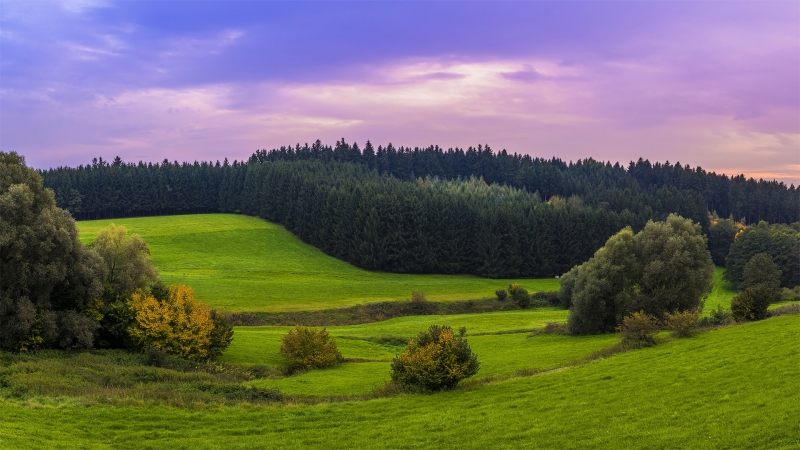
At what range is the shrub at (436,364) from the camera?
119ft

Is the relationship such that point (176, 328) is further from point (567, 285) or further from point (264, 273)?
point (264, 273)

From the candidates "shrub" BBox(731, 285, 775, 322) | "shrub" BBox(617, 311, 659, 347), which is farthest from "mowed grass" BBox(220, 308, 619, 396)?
"shrub" BBox(731, 285, 775, 322)

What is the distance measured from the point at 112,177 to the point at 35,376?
16835cm

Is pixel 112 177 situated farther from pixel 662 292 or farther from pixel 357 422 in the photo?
pixel 357 422

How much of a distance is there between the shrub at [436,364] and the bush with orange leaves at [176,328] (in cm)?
2223

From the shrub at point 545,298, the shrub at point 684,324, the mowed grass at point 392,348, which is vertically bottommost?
the shrub at point 545,298

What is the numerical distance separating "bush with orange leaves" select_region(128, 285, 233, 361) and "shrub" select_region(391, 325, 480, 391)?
22.2 metres

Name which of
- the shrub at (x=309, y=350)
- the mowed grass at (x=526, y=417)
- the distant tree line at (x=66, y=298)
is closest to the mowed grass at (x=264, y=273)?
the distant tree line at (x=66, y=298)

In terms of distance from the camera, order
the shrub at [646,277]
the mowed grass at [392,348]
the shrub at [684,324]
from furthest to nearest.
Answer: the shrub at [646,277]
the shrub at [684,324]
the mowed grass at [392,348]

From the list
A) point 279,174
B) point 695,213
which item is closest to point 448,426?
point 279,174

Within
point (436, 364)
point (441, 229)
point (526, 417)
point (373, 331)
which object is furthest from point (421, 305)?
point (526, 417)

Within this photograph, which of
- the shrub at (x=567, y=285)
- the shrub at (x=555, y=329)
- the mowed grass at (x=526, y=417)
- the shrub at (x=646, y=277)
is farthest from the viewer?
the shrub at (x=567, y=285)

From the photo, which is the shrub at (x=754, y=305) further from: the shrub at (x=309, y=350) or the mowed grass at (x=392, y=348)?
the shrub at (x=309, y=350)

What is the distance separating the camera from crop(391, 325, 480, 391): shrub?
36.4 m
